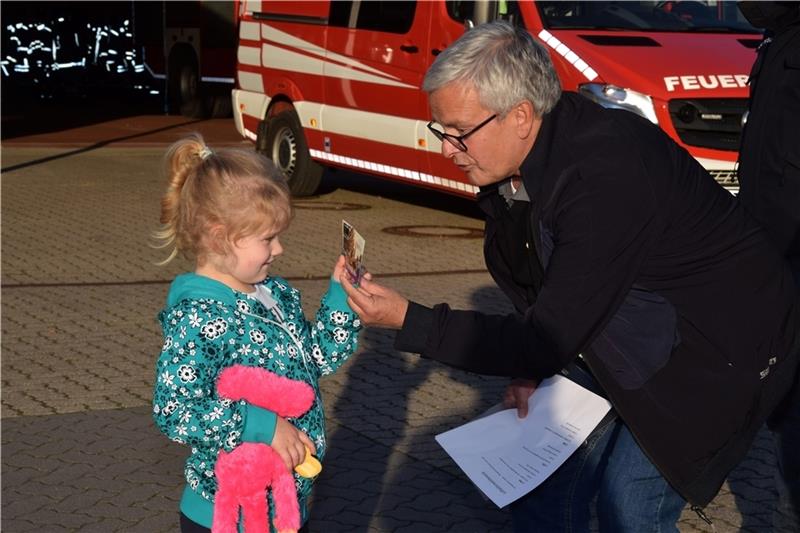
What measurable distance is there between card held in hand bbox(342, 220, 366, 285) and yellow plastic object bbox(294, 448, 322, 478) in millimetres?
423

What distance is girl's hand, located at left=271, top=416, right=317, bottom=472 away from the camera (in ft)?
9.95

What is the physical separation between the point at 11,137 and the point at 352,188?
7561 mm

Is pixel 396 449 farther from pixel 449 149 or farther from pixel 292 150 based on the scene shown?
pixel 292 150

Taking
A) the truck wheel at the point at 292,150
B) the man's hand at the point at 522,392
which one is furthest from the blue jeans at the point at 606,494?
the truck wheel at the point at 292,150

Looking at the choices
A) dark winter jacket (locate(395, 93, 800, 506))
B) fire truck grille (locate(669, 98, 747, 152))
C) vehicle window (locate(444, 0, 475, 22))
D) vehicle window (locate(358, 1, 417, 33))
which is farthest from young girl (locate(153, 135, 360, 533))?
vehicle window (locate(358, 1, 417, 33))

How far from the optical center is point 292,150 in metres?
13.1

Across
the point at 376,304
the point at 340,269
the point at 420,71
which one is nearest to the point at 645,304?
the point at 376,304

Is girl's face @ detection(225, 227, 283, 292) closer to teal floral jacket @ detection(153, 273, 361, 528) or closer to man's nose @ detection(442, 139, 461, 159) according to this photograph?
teal floral jacket @ detection(153, 273, 361, 528)

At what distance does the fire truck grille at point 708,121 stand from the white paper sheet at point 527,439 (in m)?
6.57

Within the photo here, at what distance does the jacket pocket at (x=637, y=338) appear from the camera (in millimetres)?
3016

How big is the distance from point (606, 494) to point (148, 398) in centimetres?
341

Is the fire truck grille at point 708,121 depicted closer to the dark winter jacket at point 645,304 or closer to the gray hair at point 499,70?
the dark winter jacket at point 645,304

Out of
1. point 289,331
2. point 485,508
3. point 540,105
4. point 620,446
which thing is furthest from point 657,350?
point 485,508

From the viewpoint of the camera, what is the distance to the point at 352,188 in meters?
14.4
